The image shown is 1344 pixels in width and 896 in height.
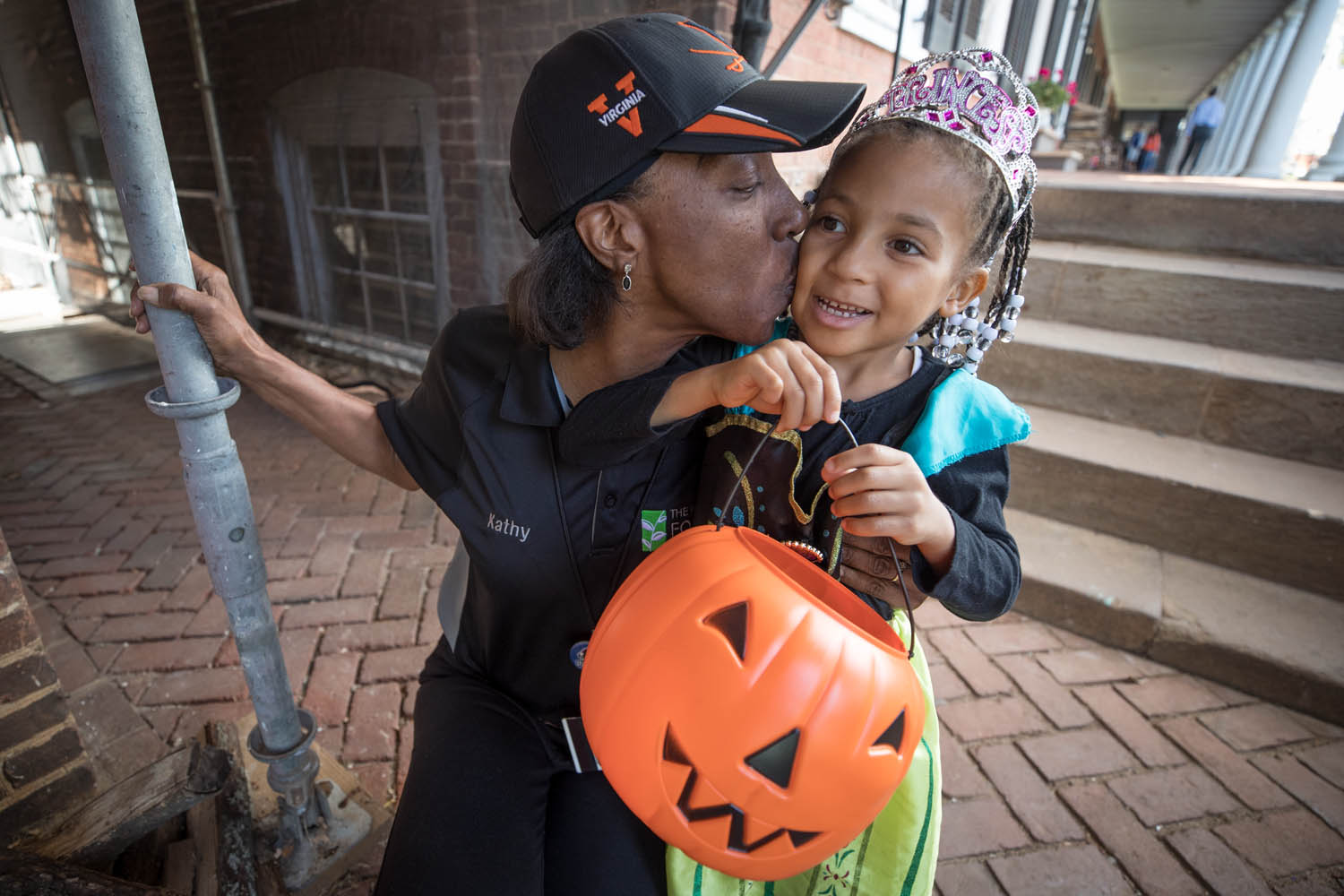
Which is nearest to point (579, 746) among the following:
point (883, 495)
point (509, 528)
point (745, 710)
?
point (509, 528)

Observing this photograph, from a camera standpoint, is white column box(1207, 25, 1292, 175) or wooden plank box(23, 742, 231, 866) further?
white column box(1207, 25, 1292, 175)

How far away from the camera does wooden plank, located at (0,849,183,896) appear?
3.77 ft

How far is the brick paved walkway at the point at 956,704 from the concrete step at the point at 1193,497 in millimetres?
671

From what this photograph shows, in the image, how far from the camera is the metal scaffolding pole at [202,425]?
1062mm

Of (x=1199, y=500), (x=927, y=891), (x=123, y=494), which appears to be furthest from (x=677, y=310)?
(x=123, y=494)

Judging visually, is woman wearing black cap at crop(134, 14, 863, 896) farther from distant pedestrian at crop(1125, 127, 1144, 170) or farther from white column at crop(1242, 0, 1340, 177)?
distant pedestrian at crop(1125, 127, 1144, 170)

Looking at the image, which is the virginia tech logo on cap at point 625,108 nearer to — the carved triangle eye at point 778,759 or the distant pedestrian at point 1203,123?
the carved triangle eye at point 778,759

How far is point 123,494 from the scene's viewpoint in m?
3.91

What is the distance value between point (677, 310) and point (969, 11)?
7467mm

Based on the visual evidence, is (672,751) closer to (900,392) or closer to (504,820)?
(504,820)

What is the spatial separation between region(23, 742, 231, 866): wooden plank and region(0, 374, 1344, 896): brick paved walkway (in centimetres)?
51

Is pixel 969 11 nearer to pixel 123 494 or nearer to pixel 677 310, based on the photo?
pixel 677 310

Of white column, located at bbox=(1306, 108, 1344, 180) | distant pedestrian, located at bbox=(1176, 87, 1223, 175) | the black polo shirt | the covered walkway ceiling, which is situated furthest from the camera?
the covered walkway ceiling

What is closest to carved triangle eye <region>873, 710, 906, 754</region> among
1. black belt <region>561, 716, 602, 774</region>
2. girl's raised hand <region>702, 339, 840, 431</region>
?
girl's raised hand <region>702, 339, 840, 431</region>
